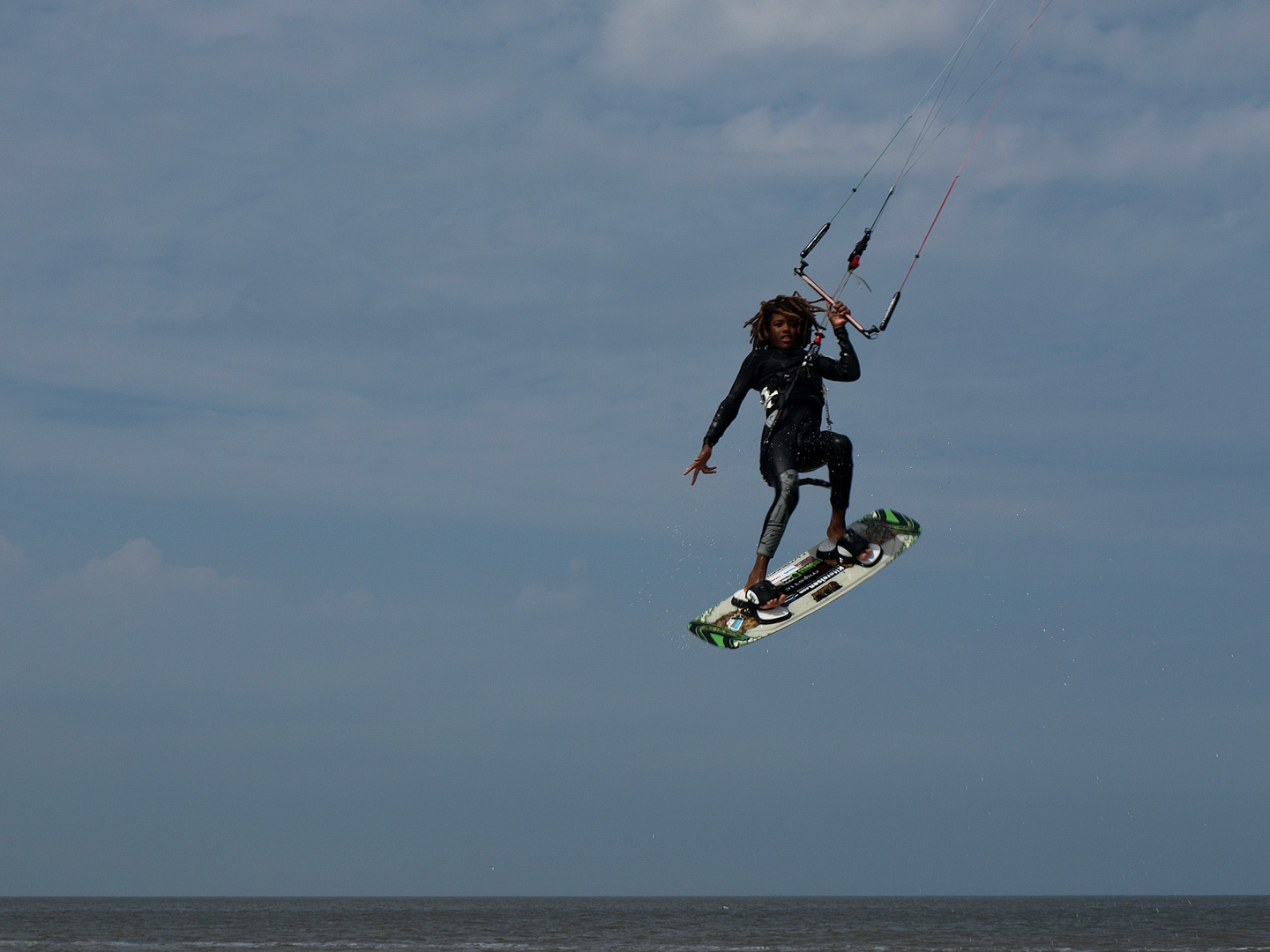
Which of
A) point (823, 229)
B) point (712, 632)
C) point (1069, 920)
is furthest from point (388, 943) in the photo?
point (1069, 920)

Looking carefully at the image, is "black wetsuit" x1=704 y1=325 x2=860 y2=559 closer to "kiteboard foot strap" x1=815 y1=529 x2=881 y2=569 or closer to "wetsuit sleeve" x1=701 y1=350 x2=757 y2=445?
"wetsuit sleeve" x1=701 y1=350 x2=757 y2=445

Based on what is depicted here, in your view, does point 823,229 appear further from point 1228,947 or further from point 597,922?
point 597,922

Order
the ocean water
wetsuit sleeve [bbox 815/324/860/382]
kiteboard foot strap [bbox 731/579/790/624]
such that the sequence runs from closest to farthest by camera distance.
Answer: wetsuit sleeve [bbox 815/324/860/382], kiteboard foot strap [bbox 731/579/790/624], the ocean water

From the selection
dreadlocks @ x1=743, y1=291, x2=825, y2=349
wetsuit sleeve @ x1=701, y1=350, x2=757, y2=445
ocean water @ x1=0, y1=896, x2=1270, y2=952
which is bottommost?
ocean water @ x1=0, y1=896, x2=1270, y2=952

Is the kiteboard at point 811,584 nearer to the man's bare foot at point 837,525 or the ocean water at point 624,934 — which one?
the man's bare foot at point 837,525

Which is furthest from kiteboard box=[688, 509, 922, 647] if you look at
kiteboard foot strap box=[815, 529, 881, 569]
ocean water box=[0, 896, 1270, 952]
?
ocean water box=[0, 896, 1270, 952]

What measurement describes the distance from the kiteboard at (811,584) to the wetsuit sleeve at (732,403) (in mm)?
2139

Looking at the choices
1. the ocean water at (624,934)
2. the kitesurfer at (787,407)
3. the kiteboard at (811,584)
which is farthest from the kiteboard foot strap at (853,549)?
the ocean water at (624,934)

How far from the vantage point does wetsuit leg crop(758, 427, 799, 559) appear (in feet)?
40.7

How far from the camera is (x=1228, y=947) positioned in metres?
45.7

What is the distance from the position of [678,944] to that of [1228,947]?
20015mm

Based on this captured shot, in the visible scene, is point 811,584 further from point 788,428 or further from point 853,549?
point 788,428

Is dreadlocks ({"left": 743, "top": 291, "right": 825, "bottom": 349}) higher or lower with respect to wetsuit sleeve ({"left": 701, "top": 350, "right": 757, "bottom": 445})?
higher

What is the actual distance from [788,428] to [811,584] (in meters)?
2.18
